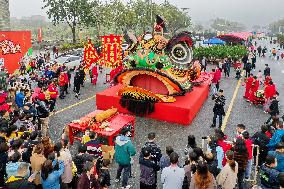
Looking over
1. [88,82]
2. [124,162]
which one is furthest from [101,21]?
[124,162]

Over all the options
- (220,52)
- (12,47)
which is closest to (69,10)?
(220,52)

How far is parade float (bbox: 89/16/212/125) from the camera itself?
44.5 feet

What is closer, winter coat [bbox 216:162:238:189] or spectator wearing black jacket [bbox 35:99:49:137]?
winter coat [bbox 216:162:238:189]

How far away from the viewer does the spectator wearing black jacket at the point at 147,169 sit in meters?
7.05

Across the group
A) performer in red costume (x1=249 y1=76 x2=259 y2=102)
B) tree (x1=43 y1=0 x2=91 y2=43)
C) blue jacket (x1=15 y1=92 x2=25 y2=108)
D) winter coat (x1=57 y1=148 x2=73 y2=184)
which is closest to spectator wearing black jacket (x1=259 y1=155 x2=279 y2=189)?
winter coat (x1=57 y1=148 x2=73 y2=184)

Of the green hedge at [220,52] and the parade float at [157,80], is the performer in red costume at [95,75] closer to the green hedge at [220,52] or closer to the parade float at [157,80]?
the parade float at [157,80]

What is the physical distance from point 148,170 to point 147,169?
0.11ft

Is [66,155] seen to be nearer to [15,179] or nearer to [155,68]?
[15,179]

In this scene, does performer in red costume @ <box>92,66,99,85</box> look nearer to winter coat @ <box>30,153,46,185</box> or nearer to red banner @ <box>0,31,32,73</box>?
red banner @ <box>0,31,32,73</box>

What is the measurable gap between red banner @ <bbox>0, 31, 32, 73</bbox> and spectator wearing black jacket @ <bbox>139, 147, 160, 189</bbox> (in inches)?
447

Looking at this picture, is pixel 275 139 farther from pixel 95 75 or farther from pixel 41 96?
pixel 95 75

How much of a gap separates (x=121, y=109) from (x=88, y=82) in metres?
7.78

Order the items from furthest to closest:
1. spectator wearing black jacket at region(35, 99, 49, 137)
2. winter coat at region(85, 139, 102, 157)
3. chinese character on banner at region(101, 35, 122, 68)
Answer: chinese character on banner at region(101, 35, 122, 68) → spectator wearing black jacket at region(35, 99, 49, 137) → winter coat at region(85, 139, 102, 157)

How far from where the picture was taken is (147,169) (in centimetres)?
711
